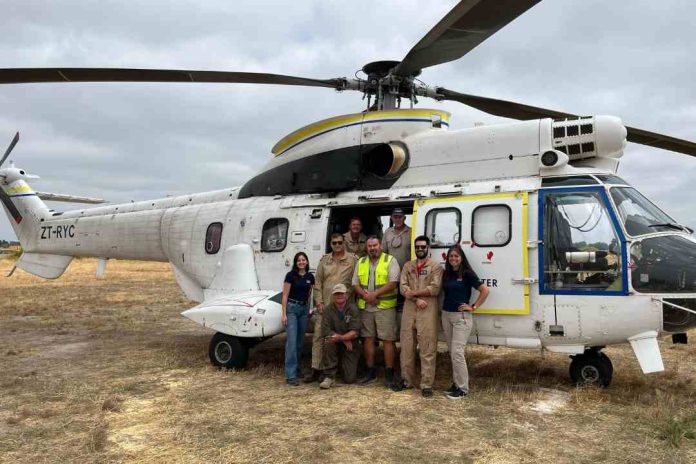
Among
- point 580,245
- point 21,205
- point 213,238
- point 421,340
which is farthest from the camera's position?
point 21,205

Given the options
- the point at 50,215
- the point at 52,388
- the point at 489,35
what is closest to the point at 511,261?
the point at 489,35

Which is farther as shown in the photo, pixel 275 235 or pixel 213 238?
pixel 213 238

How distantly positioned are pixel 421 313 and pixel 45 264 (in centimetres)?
963

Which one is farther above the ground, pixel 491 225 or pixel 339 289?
pixel 491 225

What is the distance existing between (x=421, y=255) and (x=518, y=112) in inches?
121

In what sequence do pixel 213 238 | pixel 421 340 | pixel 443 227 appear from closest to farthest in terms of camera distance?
pixel 421 340 < pixel 443 227 < pixel 213 238

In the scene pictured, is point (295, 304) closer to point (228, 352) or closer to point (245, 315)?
point (245, 315)

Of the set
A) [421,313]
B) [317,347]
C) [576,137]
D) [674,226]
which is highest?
[576,137]

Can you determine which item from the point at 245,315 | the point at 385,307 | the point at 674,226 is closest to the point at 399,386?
the point at 385,307

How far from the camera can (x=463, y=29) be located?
4.99 m

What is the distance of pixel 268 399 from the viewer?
5754mm

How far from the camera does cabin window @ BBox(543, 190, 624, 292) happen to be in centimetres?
551

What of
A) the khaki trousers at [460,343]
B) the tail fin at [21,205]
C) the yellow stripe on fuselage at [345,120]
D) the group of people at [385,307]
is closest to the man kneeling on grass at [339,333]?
the group of people at [385,307]

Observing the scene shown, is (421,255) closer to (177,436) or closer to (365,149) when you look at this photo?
(365,149)
